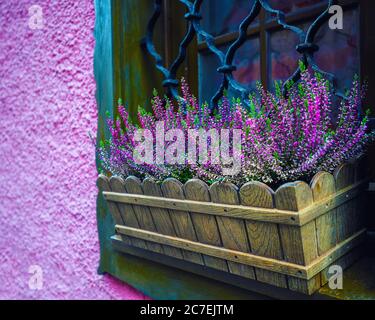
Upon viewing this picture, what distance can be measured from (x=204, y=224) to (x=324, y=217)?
0.31 metres

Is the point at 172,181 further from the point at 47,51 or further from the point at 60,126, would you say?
the point at 47,51

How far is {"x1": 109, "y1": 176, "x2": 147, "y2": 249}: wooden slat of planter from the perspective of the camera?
1258mm

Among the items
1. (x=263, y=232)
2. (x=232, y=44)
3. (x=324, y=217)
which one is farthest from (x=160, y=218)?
(x=232, y=44)

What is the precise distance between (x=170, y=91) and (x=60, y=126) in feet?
2.29

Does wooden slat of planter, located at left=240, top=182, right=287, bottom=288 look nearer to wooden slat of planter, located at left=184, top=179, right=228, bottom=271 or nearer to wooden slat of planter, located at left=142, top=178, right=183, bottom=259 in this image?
wooden slat of planter, located at left=184, top=179, right=228, bottom=271

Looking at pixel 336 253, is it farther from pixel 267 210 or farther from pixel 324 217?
pixel 267 210

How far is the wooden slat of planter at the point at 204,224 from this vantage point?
97cm

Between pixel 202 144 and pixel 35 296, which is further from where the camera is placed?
pixel 35 296

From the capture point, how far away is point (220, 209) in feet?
3.05

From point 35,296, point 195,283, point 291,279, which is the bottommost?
point 35,296

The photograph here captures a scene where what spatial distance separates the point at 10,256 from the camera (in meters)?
2.24

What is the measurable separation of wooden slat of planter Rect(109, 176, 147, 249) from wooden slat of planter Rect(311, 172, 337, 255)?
0.62 meters

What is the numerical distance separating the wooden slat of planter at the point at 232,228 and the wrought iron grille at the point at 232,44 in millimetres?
372
